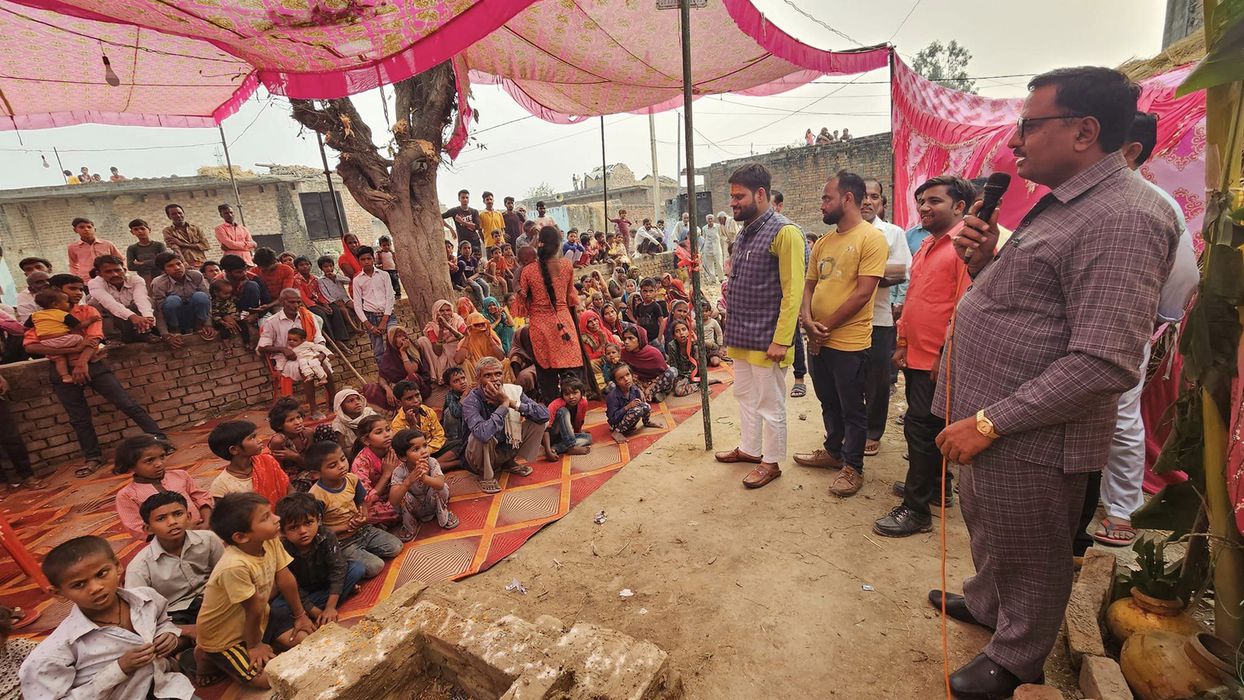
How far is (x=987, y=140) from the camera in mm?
5180

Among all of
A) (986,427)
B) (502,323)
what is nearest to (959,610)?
(986,427)

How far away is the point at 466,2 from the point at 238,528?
286 cm

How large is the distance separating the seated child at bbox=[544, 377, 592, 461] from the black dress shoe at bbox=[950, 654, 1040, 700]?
10.2ft

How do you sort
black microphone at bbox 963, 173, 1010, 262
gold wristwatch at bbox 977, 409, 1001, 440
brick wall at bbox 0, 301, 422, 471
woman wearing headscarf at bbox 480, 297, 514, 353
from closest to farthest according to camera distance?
gold wristwatch at bbox 977, 409, 1001, 440, black microphone at bbox 963, 173, 1010, 262, brick wall at bbox 0, 301, 422, 471, woman wearing headscarf at bbox 480, 297, 514, 353

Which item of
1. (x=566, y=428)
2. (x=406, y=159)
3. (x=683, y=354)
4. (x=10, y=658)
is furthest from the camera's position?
(x=683, y=354)

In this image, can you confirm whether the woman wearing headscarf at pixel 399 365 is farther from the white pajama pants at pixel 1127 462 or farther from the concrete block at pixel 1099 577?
the white pajama pants at pixel 1127 462

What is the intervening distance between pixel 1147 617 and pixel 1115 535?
1138 millimetres

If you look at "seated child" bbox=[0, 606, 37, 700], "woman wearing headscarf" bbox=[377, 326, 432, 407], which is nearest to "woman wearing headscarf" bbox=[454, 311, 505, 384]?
"woman wearing headscarf" bbox=[377, 326, 432, 407]

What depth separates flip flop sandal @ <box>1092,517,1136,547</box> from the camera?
8.15 ft

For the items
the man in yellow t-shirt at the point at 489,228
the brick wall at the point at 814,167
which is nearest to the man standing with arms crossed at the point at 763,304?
the man in yellow t-shirt at the point at 489,228

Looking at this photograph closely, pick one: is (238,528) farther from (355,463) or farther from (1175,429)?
(1175,429)

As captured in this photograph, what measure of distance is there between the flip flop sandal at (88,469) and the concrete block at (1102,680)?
739 cm

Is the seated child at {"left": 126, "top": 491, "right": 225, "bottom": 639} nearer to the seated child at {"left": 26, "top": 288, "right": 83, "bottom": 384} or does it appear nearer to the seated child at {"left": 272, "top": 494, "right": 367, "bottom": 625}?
the seated child at {"left": 272, "top": 494, "right": 367, "bottom": 625}

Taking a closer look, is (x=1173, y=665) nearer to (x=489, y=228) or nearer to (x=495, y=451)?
(x=495, y=451)
